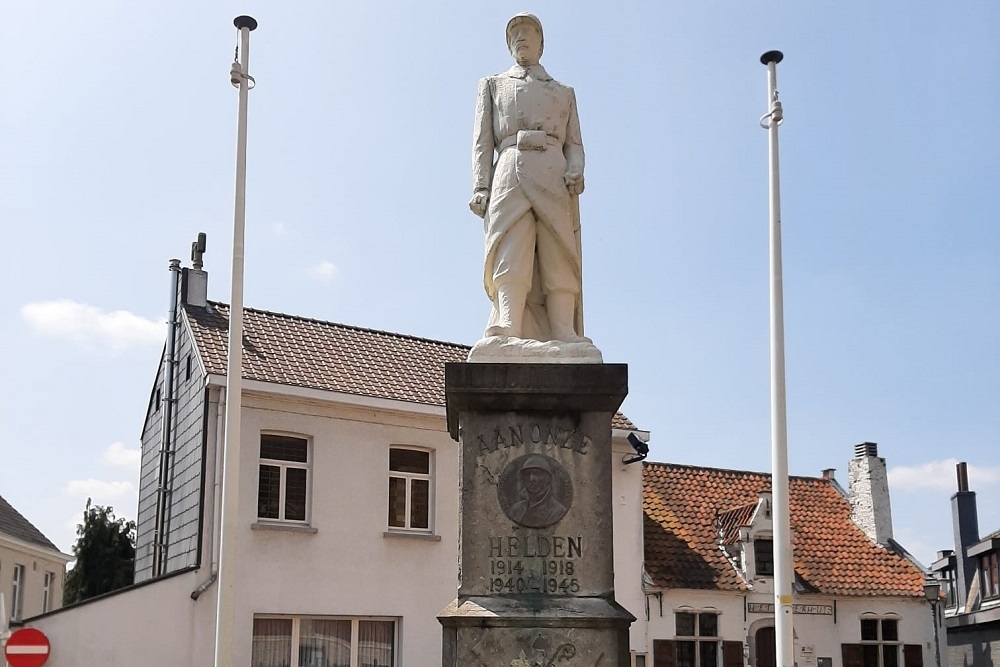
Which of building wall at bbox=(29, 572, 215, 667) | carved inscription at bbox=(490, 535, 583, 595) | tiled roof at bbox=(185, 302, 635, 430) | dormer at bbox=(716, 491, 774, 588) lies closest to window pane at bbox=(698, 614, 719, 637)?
dormer at bbox=(716, 491, 774, 588)

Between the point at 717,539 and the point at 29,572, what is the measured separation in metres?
19.1

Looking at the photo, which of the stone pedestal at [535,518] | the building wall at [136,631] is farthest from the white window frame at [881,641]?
the stone pedestal at [535,518]

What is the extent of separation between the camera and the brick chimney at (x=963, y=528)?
35938 millimetres

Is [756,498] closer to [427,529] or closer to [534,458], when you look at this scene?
[427,529]

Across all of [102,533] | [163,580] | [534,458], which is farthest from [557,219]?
[102,533]

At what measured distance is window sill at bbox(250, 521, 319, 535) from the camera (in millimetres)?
19422

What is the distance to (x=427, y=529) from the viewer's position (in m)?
21.2

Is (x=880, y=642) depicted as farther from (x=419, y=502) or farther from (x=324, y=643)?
(x=324, y=643)

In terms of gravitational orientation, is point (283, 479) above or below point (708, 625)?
above

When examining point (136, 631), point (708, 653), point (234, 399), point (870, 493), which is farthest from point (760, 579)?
point (234, 399)

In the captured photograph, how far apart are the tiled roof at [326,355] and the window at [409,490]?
105 centimetres

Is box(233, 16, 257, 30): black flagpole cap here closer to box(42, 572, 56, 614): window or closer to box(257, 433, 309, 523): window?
box(257, 433, 309, 523): window

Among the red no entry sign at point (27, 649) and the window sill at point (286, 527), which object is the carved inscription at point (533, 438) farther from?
the window sill at point (286, 527)

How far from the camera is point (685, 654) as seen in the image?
77.0ft
